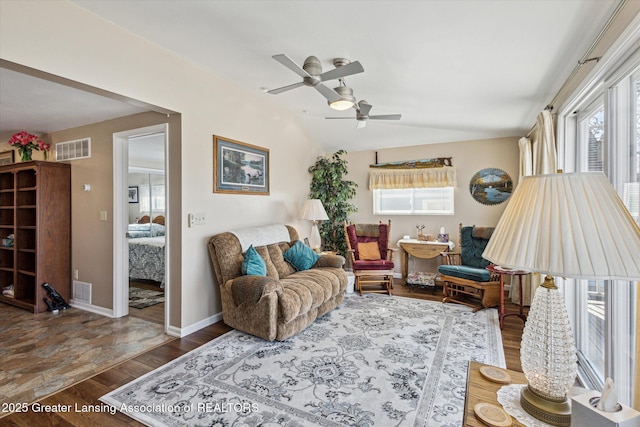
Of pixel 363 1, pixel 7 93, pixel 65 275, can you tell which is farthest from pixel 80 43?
pixel 65 275

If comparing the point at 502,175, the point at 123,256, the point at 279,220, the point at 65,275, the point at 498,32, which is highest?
the point at 498,32

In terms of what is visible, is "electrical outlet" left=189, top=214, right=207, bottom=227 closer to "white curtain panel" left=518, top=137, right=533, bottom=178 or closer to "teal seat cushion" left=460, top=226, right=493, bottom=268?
"teal seat cushion" left=460, top=226, right=493, bottom=268

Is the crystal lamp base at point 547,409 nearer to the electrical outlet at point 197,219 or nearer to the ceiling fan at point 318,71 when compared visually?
the ceiling fan at point 318,71

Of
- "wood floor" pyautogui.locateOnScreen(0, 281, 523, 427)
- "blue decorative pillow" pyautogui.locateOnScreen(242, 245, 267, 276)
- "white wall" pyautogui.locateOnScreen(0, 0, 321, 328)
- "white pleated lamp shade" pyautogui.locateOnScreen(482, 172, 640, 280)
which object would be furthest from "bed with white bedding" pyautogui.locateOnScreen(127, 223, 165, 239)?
"white pleated lamp shade" pyautogui.locateOnScreen(482, 172, 640, 280)

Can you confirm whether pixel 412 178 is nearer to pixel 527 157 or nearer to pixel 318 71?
pixel 527 157

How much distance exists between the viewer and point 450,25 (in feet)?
6.73

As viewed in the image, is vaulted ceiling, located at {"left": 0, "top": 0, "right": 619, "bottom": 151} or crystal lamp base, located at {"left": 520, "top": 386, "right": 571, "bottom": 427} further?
vaulted ceiling, located at {"left": 0, "top": 0, "right": 619, "bottom": 151}

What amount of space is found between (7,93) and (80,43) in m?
1.60

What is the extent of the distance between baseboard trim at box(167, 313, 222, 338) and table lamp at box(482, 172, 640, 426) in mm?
2934

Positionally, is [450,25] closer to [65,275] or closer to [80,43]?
[80,43]

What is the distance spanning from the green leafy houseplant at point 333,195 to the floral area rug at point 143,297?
275 centimetres

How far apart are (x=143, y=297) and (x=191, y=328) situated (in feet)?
5.71

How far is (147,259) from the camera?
16.3 ft

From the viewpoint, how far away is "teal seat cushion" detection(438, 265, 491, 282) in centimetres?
376
